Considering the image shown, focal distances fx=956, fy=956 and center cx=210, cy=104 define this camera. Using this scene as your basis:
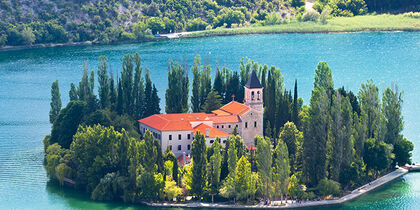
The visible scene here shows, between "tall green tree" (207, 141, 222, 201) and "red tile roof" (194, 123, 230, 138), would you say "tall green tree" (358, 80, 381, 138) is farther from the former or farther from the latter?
"tall green tree" (207, 141, 222, 201)

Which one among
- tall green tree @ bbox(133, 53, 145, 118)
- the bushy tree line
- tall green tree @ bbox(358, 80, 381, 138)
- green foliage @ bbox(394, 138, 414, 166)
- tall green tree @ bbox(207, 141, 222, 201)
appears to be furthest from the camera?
tall green tree @ bbox(133, 53, 145, 118)

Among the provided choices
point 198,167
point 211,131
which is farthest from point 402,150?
point 198,167

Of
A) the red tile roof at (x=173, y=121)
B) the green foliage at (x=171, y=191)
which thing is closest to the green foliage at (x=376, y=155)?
the red tile roof at (x=173, y=121)

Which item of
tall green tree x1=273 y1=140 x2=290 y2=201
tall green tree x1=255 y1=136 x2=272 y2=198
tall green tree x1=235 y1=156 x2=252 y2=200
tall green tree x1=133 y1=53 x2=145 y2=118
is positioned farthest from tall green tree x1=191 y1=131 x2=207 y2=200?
tall green tree x1=133 y1=53 x2=145 y2=118

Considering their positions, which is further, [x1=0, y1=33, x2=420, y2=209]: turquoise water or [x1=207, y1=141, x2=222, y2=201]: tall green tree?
[x1=0, y1=33, x2=420, y2=209]: turquoise water

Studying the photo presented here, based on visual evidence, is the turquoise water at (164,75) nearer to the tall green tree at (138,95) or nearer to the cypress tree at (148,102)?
the tall green tree at (138,95)

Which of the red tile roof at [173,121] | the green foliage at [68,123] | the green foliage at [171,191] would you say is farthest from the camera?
the green foliage at [68,123]
